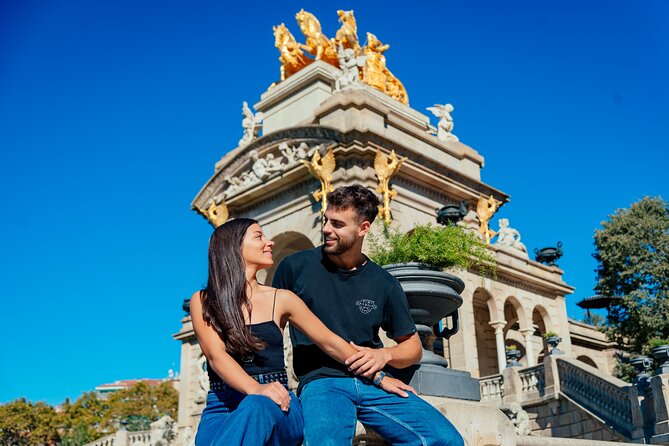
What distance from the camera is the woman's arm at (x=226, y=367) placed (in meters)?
3.43

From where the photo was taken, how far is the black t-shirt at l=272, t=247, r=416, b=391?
410 cm

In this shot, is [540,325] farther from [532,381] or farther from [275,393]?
[275,393]

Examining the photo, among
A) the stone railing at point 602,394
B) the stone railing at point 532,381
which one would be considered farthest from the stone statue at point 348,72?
the stone railing at point 602,394

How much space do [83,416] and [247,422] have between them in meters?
54.5

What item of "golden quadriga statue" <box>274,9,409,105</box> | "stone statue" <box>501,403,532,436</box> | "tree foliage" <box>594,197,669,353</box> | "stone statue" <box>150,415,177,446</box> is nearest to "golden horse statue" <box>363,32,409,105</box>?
"golden quadriga statue" <box>274,9,409,105</box>

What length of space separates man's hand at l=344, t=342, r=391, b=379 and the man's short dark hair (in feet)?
2.69

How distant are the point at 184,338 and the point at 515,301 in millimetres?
13370

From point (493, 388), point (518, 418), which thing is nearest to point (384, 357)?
point (518, 418)

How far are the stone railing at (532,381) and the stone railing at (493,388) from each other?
2.03 feet

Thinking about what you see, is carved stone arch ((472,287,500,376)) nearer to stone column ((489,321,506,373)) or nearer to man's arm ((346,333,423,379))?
stone column ((489,321,506,373))

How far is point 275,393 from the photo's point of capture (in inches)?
135

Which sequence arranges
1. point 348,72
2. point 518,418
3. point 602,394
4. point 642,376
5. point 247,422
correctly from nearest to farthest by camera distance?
point 247,422
point 518,418
point 642,376
point 602,394
point 348,72

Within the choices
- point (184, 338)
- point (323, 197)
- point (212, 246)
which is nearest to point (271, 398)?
point (212, 246)

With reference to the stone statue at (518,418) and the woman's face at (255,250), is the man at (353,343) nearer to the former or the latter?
the woman's face at (255,250)
